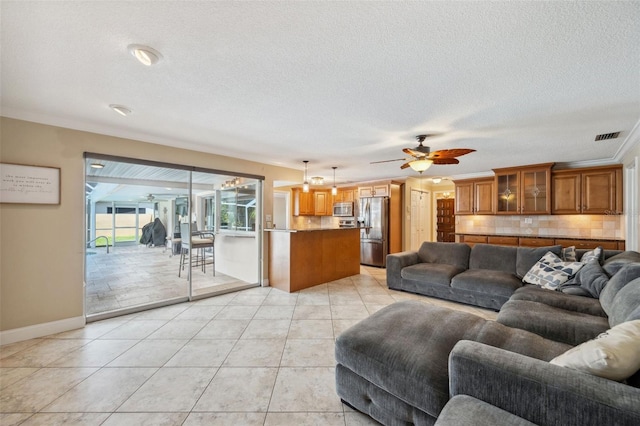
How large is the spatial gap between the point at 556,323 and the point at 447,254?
2664 millimetres

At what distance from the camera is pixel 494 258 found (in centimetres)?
411

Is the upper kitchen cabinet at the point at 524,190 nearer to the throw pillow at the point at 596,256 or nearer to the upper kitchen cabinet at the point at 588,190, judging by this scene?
the upper kitchen cabinet at the point at 588,190

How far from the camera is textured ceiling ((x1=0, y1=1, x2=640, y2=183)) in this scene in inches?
55.6

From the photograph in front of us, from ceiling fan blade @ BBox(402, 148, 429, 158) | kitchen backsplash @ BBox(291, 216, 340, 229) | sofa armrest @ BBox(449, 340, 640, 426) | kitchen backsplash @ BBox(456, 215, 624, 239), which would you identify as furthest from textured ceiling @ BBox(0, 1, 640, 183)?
kitchen backsplash @ BBox(291, 216, 340, 229)

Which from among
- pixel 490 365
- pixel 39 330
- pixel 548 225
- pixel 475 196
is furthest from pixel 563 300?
pixel 39 330

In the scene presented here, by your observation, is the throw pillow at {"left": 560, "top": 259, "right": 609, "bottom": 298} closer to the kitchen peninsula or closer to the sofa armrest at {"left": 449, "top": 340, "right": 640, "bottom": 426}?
the sofa armrest at {"left": 449, "top": 340, "right": 640, "bottom": 426}

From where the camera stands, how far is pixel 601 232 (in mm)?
4934

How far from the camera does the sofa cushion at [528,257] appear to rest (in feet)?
12.0

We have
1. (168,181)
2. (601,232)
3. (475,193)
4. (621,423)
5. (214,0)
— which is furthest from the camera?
(475,193)

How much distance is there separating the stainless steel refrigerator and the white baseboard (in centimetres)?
536

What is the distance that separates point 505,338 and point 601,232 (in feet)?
17.3

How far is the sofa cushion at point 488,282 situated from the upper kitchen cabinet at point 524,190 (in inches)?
96.2

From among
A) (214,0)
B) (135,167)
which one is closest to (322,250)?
(135,167)

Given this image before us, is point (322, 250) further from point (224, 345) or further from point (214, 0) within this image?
point (214, 0)
